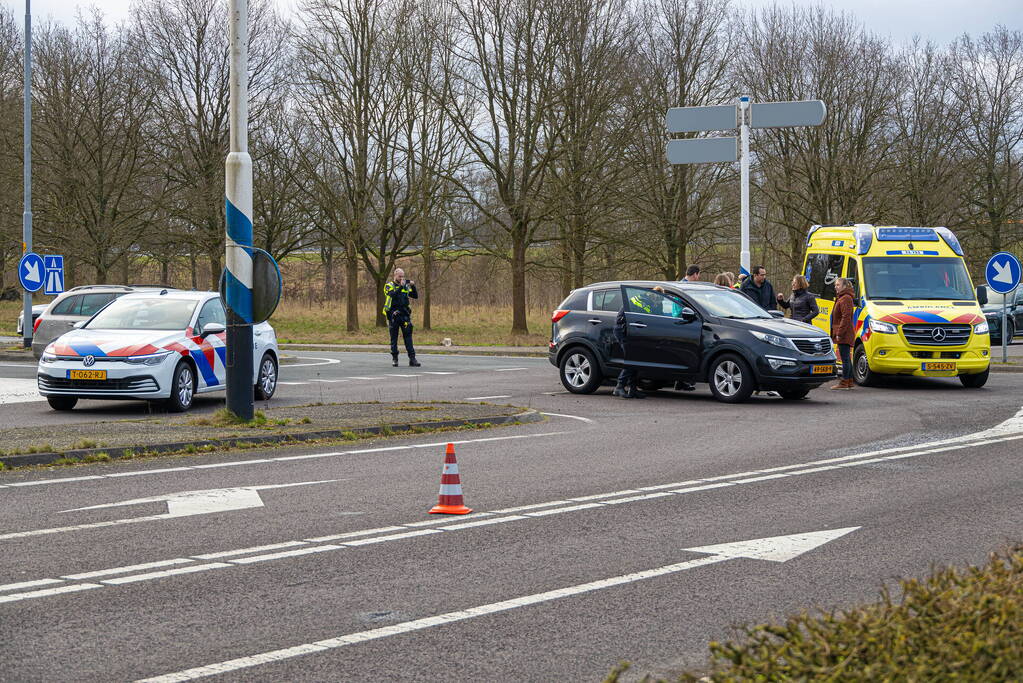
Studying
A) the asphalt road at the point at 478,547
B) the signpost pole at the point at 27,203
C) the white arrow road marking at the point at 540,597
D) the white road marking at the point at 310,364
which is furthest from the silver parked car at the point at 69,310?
the white arrow road marking at the point at 540,597

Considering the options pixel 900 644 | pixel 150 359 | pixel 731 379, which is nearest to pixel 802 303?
pixel 731 379

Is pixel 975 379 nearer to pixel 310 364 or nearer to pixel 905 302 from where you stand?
pixel 905 302

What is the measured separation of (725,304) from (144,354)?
8.24 m

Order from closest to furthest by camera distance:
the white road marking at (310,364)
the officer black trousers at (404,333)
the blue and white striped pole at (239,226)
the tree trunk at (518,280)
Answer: the blue and white striped pole at (239,226), the officer black trousers at (404,333), the white road marking at (310,364), the tree trunk at (518,280)

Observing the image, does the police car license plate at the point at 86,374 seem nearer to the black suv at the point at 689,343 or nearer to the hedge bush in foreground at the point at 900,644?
the black suv at the point at 689,343

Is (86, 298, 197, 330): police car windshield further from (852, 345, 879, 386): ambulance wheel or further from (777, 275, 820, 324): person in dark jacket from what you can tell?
(852, 345, 879, 386): ambulance wheel

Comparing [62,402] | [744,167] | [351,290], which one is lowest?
[62,402]

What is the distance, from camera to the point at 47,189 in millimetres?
44062

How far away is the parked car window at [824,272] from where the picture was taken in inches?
859

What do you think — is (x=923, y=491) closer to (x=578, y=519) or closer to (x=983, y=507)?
(x=983, y=507)

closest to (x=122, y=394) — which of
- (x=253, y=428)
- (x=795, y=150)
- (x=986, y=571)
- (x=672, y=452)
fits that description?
(x=253, y=428)

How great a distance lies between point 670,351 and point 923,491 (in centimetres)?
901

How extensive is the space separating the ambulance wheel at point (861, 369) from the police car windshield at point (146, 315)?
1039 centimetres

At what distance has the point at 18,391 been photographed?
2008 cm
